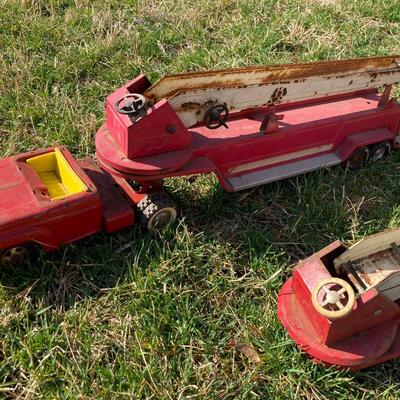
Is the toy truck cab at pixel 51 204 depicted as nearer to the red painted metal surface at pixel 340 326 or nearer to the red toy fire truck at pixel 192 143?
the red toy fire truck at pixel 192 143

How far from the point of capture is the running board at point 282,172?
148 inches

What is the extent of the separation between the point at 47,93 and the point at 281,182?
2242 mm

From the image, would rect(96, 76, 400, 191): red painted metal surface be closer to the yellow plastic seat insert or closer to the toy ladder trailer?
the toy ladder trailer

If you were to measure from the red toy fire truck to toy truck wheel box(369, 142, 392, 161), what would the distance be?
18 mm

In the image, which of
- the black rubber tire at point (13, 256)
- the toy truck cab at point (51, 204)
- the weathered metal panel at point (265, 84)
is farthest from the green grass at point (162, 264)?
the weathered metal panel at point (265, 84)

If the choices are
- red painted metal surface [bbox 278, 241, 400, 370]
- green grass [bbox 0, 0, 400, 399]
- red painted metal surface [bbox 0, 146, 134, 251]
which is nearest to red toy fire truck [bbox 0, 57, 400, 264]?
red painted metal surface [bbox 0, 146, 134, 251]

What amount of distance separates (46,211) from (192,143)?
1.09 metres

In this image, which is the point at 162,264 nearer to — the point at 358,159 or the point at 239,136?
the point at 239,136

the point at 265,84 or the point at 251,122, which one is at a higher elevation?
the point at 265,84

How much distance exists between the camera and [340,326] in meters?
2.76

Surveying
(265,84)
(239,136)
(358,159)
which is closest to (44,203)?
(239,136)

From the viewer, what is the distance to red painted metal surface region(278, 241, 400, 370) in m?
2.76

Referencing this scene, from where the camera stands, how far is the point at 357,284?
2.88 meters

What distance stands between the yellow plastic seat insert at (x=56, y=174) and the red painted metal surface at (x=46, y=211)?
3cm
